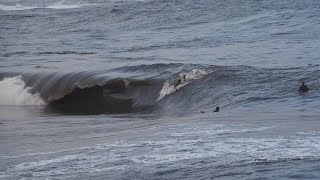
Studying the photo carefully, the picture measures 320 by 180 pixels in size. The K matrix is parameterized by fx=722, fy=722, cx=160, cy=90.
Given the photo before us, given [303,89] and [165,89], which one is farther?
[165,89]

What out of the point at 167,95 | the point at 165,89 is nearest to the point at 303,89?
the point at 167,95

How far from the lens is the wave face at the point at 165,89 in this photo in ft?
58.6

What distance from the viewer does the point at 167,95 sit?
65.1ft

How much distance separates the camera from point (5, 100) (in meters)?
23.6

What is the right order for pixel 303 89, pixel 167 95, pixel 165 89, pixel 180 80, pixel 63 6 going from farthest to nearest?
pixel 63 6 < pixel 180 80 < pixel 165 89 < pixel 167 95 < pixel 303 89

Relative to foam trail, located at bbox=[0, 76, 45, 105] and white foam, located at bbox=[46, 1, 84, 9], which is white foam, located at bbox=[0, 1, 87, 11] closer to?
white foam, located at bbox=[46, 1, 84, 9]

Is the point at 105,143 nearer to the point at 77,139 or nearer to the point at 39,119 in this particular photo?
the point at 77,139

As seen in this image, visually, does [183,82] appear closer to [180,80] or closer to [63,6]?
[180,80]

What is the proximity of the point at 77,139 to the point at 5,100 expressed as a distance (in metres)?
10.9

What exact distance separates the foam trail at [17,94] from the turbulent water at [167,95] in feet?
0.15

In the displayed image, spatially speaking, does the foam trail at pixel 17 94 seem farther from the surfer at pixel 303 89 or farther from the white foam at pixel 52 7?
the white foam at pixel 52 7

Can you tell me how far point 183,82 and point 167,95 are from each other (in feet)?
3.43

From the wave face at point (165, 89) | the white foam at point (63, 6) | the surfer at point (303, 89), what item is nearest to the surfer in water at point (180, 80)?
the wave face at point (165, 89)

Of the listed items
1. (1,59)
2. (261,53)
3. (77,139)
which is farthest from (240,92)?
(1,59)
